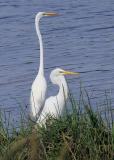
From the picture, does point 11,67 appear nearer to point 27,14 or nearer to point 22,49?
point 22,49

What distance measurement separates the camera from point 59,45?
44.3 ft

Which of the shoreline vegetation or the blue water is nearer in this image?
the shoreline vegetation

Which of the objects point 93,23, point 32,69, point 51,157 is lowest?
point 51,157

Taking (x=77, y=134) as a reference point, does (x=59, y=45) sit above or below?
above

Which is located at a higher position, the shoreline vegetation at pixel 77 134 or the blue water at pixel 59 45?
the blue water at pixel 59 45

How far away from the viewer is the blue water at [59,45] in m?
10.3

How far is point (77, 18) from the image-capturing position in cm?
1587

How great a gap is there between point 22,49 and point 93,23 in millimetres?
2494

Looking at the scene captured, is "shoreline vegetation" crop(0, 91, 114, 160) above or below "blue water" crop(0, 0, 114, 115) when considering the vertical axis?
below

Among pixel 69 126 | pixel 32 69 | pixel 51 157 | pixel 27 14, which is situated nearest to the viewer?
pixel 51 157

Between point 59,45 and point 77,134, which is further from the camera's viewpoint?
point 59,45

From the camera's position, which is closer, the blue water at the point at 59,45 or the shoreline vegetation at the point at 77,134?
the shoreline vegetation at the point at 77,134

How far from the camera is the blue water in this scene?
1031cm

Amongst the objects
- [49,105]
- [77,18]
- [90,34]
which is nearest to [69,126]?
[49,105]
